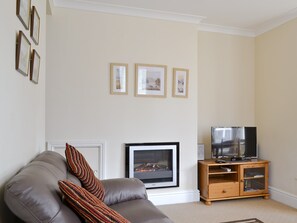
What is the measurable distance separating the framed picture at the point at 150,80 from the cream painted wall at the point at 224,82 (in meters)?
0.86

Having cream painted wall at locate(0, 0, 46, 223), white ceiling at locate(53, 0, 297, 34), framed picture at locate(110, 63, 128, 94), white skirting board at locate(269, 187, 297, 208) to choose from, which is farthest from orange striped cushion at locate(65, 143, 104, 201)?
white skirting board at locate(269, 187, 297, 208)

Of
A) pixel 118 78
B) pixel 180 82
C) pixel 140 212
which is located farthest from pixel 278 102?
pixel 140 212

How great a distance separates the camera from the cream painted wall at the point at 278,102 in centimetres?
383

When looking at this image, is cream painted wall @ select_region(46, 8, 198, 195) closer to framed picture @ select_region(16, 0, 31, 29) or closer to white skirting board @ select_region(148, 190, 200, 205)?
white skirting board @ select_region(148, 190, 200, 205)

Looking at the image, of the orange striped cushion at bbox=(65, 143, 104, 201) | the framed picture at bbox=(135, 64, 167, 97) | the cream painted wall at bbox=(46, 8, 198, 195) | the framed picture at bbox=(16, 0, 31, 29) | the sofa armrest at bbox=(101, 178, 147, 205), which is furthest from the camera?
the framed picture at bbox=(135, 64, 167, 97)

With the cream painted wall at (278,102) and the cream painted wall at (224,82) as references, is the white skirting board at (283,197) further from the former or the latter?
the cream painted wall at (224,82)

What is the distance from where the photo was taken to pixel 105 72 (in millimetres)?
3641

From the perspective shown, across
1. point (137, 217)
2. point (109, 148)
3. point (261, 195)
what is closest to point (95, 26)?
point (109, 148)

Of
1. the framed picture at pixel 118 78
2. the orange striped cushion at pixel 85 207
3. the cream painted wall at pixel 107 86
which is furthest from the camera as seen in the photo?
the framed picture at pixel 118 78

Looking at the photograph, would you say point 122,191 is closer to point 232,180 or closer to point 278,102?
point 232,180

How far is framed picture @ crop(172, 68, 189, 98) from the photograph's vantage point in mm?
3945

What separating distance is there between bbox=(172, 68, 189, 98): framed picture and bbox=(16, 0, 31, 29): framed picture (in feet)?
8.09

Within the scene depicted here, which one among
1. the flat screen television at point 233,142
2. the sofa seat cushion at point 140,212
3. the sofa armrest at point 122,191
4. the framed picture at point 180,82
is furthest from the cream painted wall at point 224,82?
the sofa seat cushion at point 140,212

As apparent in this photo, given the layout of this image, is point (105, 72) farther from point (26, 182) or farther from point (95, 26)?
point (26, 182)
